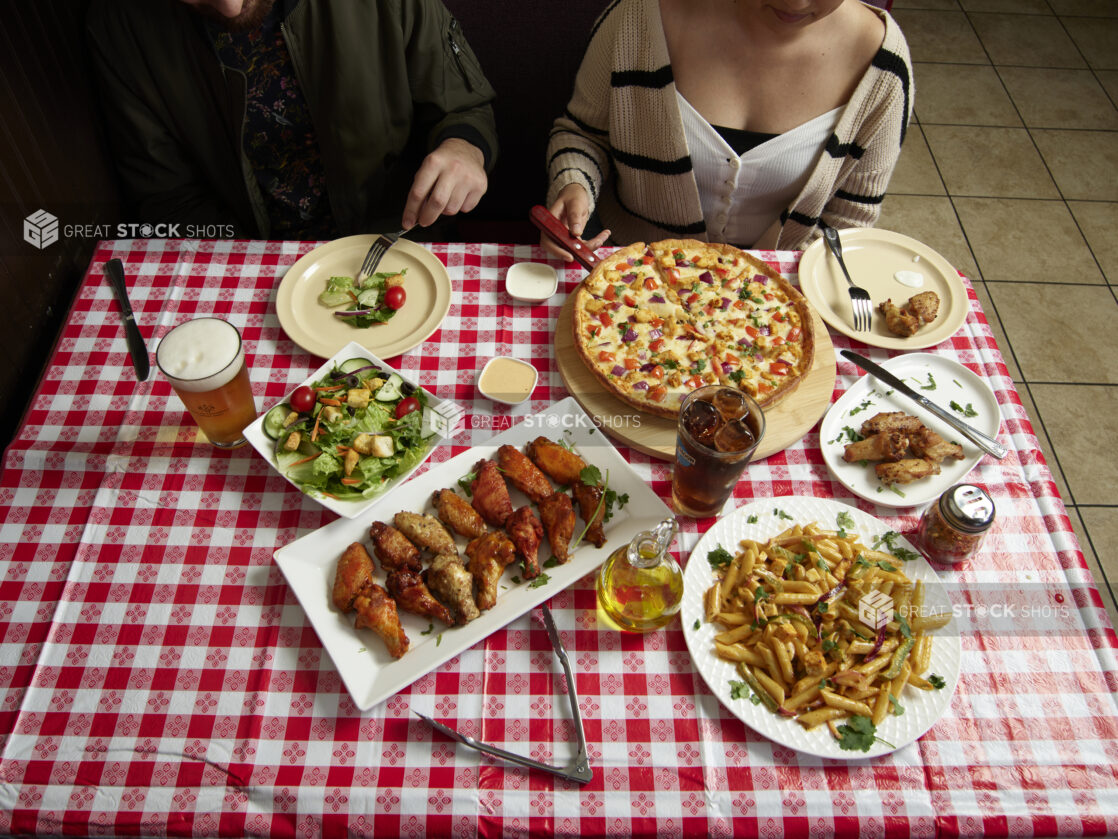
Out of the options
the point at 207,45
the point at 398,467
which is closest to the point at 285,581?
the point at 398,467

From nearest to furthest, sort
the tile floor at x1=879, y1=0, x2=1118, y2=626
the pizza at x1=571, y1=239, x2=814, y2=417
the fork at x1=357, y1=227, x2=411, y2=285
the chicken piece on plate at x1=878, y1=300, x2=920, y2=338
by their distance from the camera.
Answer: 1. the pizza at x1=571, y1=239, x2=814, y2=417
2. the chicken piece on plate at x1=878, y1=300, x2=920, y2=338
3. the fork at x1=357, y1=227, x2=411, y2=285
4. the tile floor at x1=879, y1=0, x2=1118, y2=626

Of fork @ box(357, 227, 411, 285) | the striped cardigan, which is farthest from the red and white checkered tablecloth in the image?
the striped cardigan

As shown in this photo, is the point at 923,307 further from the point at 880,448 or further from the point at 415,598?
the point at 415,598

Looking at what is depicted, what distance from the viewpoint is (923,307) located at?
80.0 inches

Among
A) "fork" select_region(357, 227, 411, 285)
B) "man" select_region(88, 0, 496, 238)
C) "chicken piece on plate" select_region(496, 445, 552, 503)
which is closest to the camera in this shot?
"chicken piece on plate" select_region(496, 445, 552, 503)

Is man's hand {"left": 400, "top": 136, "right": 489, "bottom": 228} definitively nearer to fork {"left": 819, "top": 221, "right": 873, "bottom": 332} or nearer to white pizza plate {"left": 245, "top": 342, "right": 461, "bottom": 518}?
white pizza plate {"left": 245, "top": 342, "right": 461, "bottom": 518}

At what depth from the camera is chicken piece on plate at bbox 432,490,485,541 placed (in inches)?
64.6

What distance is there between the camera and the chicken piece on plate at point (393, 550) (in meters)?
1.58

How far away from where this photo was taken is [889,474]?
173cm

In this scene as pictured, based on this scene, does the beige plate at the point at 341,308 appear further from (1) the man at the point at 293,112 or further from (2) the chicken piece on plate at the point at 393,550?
(2) the chicken piece on plate at the point at 393,550

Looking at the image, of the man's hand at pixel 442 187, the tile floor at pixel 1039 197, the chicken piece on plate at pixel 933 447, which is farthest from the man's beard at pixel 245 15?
the tile floor at pixel 1039 197

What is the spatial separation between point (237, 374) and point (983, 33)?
6067mm

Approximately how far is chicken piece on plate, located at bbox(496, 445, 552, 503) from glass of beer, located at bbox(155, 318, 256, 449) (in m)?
0.61

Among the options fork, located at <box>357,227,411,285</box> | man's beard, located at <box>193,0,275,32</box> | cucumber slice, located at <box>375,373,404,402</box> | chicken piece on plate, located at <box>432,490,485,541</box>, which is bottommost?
chicken piece on plate, located at <box>432,490,485,541</box>
